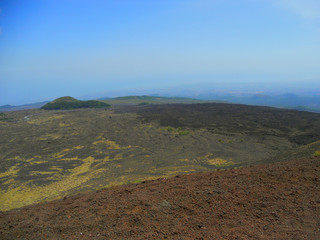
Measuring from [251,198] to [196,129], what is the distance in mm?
23887

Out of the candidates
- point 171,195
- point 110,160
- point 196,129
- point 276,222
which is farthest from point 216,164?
point 196,129

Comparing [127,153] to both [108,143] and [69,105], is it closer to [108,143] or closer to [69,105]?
[108,143]

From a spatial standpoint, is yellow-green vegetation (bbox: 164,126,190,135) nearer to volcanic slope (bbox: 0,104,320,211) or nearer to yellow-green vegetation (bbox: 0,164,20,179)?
volcanic slope (bbox: 0,104,320,211)

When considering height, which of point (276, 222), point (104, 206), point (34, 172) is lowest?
point (34, 172)

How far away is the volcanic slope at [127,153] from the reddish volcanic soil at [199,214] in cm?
609

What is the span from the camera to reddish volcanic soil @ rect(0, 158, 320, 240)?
427 centimetres

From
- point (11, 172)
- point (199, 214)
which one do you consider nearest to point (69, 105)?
point (11, 172)

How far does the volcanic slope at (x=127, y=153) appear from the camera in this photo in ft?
42.5

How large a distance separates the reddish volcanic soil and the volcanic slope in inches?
240

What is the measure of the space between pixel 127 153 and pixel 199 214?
49.6 feet

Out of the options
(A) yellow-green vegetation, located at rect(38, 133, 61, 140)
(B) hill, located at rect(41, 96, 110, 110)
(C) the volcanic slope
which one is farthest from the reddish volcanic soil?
(B) hill, located at rect(41, 96, 110, 110)

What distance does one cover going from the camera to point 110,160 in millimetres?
17703

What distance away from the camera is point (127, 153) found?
19453 mm

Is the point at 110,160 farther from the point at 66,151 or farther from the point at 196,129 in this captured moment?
the point at 196,129
